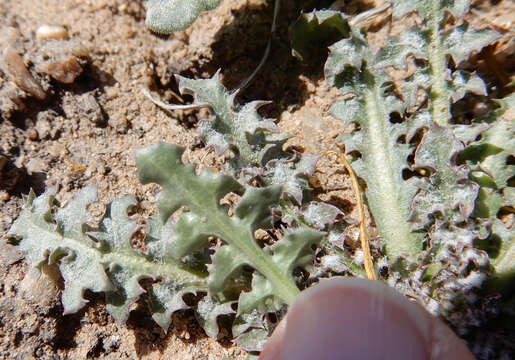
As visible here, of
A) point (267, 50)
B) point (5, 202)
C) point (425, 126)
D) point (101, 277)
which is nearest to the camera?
point (101, 277)

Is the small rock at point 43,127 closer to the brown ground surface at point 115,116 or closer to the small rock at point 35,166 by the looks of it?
the brown ground surface at point 115,116

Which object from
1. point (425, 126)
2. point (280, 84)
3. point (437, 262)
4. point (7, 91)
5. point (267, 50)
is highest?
point (7, 91)

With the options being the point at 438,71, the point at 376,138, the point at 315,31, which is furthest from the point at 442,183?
the point at 315,31

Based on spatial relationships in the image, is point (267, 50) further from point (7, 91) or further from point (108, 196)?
point (7, 91)

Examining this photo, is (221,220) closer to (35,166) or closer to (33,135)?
(35,166)

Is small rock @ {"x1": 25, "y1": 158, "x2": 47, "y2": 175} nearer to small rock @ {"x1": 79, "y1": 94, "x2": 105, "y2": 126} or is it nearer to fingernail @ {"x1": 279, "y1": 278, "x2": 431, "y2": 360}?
small rock @ {"x1": 79, "y1": 94, "x2": 105, "y2": 126}

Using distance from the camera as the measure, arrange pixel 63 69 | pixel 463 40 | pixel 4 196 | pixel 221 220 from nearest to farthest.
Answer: pixel 221 220, pixel 463 40, pixel 4 196, pixel 63 69

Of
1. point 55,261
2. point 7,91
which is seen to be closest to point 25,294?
point 55,261
